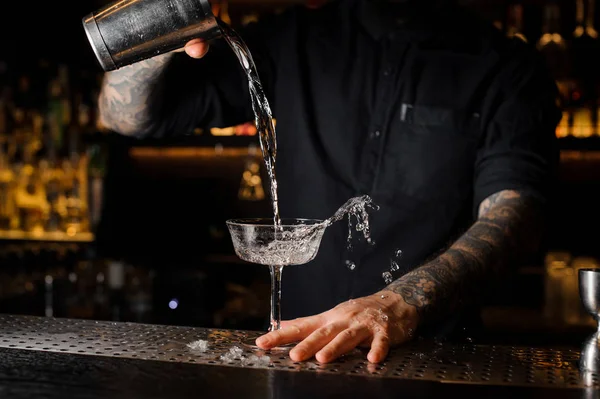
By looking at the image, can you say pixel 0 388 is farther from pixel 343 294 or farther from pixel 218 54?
pixel 218 54

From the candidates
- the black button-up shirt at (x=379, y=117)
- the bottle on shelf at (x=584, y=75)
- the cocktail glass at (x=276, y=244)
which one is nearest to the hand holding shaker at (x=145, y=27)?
the cocktail glass at (x=276, y=244)

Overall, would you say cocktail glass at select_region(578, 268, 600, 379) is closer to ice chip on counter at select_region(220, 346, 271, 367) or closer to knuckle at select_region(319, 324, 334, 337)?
knuckle at select_region(319, 324, 334, 337)

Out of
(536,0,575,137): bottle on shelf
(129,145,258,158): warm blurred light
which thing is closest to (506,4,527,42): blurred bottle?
(536,0,575,137): bottle on shelf

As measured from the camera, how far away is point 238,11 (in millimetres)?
3930

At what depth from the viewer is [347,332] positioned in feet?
4.40

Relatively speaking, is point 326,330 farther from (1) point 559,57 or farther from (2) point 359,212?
(1) point 559,57

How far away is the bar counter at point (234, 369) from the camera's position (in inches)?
44.7

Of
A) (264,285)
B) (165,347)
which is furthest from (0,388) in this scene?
(264,285)

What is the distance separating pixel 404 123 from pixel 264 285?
5.36 ft

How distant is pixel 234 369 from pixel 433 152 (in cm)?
113

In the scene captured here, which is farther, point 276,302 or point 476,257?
point 476,257

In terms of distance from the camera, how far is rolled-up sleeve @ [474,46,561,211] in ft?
6.72

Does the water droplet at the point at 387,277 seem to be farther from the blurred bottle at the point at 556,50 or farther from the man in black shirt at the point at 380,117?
the blurred bottle at the point at 556,50

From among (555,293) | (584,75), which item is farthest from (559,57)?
(555,293)
